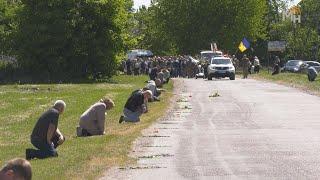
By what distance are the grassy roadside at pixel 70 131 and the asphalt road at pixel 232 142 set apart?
0.53 metres

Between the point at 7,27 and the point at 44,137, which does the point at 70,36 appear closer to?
the point at 7,27

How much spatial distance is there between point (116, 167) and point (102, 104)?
17.8ft

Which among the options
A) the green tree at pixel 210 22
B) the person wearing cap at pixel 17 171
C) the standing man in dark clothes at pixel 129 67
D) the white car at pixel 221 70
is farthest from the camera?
the green tree at pixel 210 22

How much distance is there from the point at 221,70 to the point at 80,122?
3511 cm

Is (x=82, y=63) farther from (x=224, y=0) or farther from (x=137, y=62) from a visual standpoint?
(x=224, y=0)

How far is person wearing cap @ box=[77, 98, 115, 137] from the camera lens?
65.7ft

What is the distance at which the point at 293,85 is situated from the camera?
43469mm

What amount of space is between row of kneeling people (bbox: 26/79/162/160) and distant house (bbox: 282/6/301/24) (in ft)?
303

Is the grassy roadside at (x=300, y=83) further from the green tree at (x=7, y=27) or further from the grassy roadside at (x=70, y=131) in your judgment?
the green tree at (x=7, y=27)

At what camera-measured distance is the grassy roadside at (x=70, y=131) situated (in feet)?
48.1

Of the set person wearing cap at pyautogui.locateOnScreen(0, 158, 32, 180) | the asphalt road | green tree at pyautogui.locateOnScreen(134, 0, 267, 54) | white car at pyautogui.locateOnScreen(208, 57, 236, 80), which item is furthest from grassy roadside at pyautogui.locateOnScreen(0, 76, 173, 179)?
green tree at pyautogui.locateOnScreen(134, 0, 267, 54)

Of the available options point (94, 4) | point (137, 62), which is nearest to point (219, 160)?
point (94, 4)

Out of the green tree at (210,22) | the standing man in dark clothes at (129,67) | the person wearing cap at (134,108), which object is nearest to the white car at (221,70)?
the standing man in dark clothes at (129,67)

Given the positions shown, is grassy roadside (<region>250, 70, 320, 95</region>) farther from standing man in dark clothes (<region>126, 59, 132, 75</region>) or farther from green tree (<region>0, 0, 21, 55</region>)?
green tree (<region>0, 0, 21, 55</region>)
